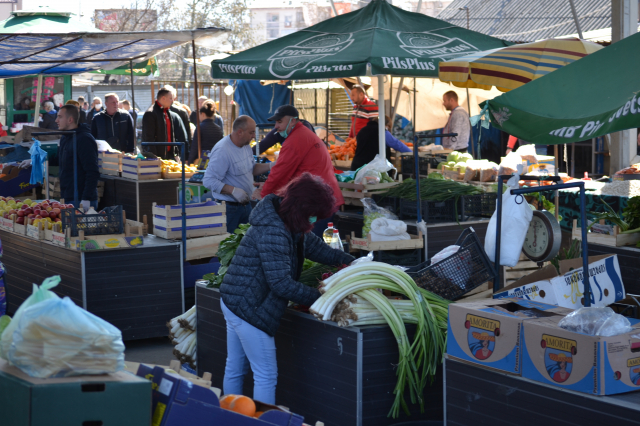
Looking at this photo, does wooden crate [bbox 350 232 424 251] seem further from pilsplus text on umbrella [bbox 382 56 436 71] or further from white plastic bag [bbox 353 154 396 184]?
pilsplus text on umbrella [bbox 382 56 436 71]

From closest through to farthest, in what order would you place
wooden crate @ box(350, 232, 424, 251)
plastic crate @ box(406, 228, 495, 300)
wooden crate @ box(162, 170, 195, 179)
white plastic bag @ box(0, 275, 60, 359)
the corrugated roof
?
white plastic bag @ box(0, 275, 60, 359)
plastic crate @ box(406, 228, 495, 300)
wooden crate @ box(350, 232, 424, 251)
wooden crate @ box(162, 170, 195, 179)
the corrugated roof

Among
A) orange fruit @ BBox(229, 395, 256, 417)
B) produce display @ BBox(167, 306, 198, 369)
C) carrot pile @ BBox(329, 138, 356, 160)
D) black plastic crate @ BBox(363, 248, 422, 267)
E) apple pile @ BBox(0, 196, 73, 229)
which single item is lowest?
produce display @ BBox(167, 306, 198, 369)

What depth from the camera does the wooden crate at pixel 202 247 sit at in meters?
7.08

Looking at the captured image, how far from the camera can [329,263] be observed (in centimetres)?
477

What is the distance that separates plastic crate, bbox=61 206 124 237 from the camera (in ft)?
21.6

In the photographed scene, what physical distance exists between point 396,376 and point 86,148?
5.30 metres

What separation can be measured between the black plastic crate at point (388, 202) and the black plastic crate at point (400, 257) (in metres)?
0.76

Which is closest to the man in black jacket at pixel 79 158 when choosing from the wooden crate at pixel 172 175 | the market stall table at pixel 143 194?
the market stall table at pixel 143 194

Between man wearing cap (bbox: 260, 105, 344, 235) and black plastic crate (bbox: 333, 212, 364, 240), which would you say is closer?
man wearing cap (bbox: 260, 105, 344, 235)

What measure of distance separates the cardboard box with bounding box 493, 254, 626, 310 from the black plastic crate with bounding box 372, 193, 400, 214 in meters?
2.95

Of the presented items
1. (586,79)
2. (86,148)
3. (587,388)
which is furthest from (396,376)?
(86,148)

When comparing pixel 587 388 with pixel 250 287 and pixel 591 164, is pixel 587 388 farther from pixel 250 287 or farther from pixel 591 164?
pixel 591 164

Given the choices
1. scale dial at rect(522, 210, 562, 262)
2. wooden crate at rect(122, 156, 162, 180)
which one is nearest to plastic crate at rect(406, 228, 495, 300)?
scale dial at rect(522, 210, 562, 262)

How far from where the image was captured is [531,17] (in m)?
25.4
